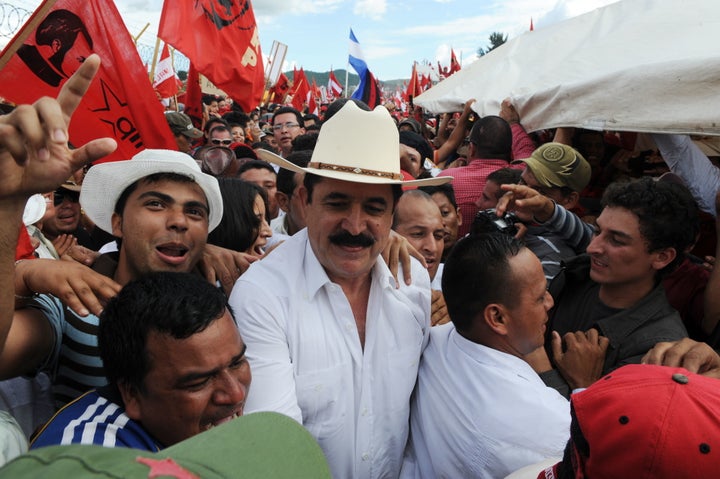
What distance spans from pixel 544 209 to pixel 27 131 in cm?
267

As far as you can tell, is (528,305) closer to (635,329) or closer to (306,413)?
(635,329)

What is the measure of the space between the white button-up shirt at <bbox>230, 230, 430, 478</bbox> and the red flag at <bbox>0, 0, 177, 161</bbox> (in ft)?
6.27

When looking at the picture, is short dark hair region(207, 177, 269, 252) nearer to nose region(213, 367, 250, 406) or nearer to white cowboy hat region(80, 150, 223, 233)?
white cowboy hat region(80, 150, 223, 233)

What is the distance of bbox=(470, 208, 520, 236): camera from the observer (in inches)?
124

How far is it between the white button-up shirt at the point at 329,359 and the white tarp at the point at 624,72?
1997mm

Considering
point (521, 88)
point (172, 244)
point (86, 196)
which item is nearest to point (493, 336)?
point (172, 244)

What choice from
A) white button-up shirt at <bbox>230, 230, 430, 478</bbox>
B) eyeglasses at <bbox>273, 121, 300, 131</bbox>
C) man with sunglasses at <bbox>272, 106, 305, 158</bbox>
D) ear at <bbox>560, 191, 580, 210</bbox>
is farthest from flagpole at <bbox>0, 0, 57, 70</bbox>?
eyeglasses at <bbox>273, 121, 300, 131</bbox>

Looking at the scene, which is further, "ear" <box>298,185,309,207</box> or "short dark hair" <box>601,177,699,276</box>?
"short dark hair" <box>601,177,699,276</box>

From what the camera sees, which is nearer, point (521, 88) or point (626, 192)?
point (626, 192)

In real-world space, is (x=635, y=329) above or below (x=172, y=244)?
below

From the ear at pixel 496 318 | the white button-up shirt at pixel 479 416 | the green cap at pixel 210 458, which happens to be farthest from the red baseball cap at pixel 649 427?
the ear at pixel 496 318

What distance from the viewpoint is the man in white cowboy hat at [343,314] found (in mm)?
1793

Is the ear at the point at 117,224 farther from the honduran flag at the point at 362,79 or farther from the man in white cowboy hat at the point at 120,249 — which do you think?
the honduran flag at the point at 362,79

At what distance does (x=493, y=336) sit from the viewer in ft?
6.49
